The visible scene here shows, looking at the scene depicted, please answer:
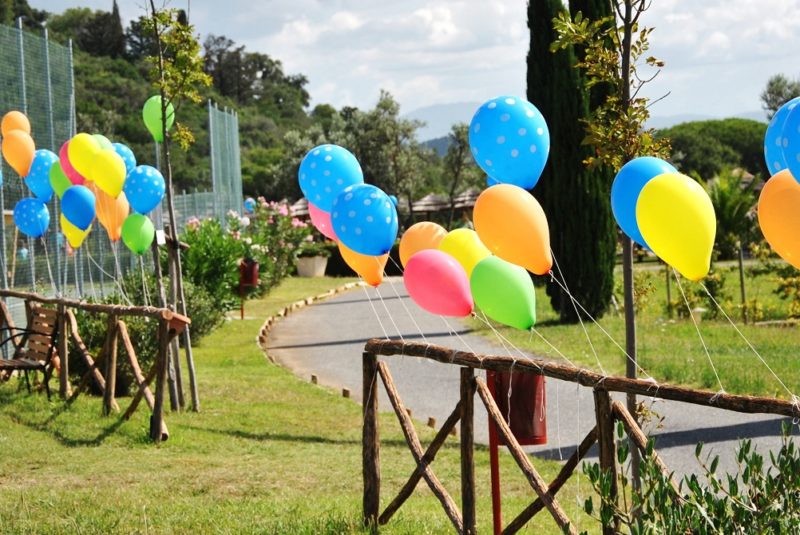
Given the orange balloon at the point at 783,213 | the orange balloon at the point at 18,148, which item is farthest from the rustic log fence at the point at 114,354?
the orange balloon at the point at 783,213

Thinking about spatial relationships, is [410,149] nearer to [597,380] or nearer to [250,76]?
[597,380]

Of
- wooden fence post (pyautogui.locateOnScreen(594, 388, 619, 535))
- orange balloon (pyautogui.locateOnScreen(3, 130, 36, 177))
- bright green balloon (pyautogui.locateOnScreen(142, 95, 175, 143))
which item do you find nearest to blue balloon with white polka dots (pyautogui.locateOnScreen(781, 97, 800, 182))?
wooden fence post (pyautogui.locateOnScreen(594, 388, 619, 535))

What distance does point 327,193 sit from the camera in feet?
20.3

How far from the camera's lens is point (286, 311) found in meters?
20.8

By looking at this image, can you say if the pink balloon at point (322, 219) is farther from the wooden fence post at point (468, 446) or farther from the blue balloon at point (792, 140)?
the blue balloon at point (792, 140)


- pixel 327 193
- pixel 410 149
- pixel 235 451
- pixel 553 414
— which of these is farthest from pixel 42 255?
pixel 410 149

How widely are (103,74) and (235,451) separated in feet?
172

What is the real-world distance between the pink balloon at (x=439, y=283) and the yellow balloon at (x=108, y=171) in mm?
4736

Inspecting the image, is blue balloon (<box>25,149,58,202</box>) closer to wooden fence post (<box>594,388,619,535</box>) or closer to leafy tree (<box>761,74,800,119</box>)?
wooden fence post (<box>594,388,619,535</box>)

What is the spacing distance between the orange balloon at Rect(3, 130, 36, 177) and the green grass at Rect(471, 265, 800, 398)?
5598mm

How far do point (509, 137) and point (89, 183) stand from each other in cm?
665

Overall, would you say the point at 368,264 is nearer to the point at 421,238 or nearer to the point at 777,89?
the point at 421,238

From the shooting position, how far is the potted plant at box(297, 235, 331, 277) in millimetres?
30497

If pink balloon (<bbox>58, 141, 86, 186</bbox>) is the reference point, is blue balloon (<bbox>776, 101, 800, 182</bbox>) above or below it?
below
